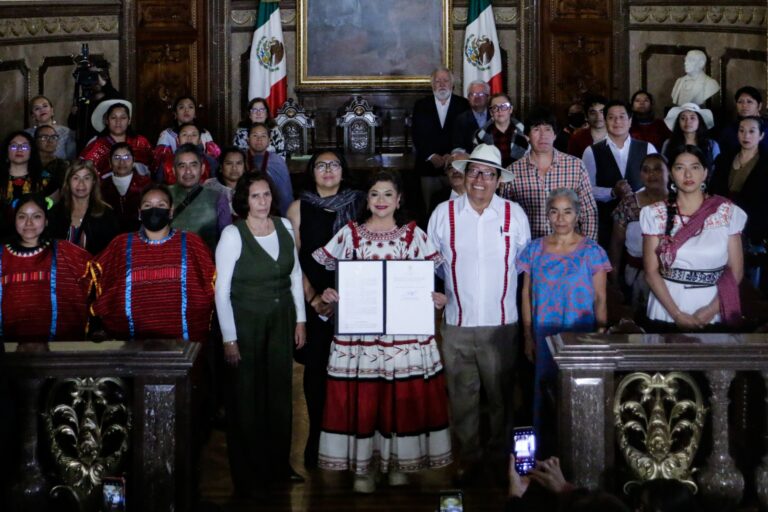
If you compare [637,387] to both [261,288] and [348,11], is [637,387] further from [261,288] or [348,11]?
[348,11]

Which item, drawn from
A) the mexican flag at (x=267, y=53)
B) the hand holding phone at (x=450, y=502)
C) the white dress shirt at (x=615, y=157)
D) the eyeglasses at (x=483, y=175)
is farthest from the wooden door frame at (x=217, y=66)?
the hand holding phone at (x=450, y=502)

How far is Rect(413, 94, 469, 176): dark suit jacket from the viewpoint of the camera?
27.7ft

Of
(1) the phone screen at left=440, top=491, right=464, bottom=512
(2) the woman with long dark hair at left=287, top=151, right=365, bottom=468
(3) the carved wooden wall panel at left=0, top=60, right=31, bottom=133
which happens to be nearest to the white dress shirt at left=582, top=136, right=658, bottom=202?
(2) the woman with long dark hair at left=287, top=151, right=365, bottom=468

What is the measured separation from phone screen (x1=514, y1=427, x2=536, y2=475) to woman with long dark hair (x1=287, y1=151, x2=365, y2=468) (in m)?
1.76

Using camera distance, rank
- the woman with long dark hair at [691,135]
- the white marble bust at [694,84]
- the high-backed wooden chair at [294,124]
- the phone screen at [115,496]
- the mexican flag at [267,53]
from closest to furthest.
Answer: the phone screen at [115,496]
the woman with long dark hair at [691,135]
the white marble bust at [694,84]
the high-backed wooden chair at [294,124]
the mexican flag at [267,53]

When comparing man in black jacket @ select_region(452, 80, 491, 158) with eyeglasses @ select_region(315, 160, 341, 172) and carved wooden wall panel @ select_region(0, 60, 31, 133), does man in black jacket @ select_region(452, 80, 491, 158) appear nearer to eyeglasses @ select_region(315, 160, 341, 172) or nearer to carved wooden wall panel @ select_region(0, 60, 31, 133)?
eyeglasses @ select_region(315, 160, 341, 172)

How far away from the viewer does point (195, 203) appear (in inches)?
238

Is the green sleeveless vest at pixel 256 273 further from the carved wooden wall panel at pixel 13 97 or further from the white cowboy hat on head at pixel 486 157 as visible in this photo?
the carved wooden wall panel at pixel 13 97

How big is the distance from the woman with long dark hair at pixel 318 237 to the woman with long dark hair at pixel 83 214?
1.02 meters

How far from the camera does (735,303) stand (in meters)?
4.95

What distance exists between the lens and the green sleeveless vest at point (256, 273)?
5.09 metres

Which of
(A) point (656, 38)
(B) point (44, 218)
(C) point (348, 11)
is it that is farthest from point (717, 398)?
(C) point (348, 11)

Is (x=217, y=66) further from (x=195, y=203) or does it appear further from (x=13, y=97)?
(x=195, y=203)

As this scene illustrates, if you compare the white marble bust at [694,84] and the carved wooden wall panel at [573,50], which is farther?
the carved wooden wall panel at [573,50]
